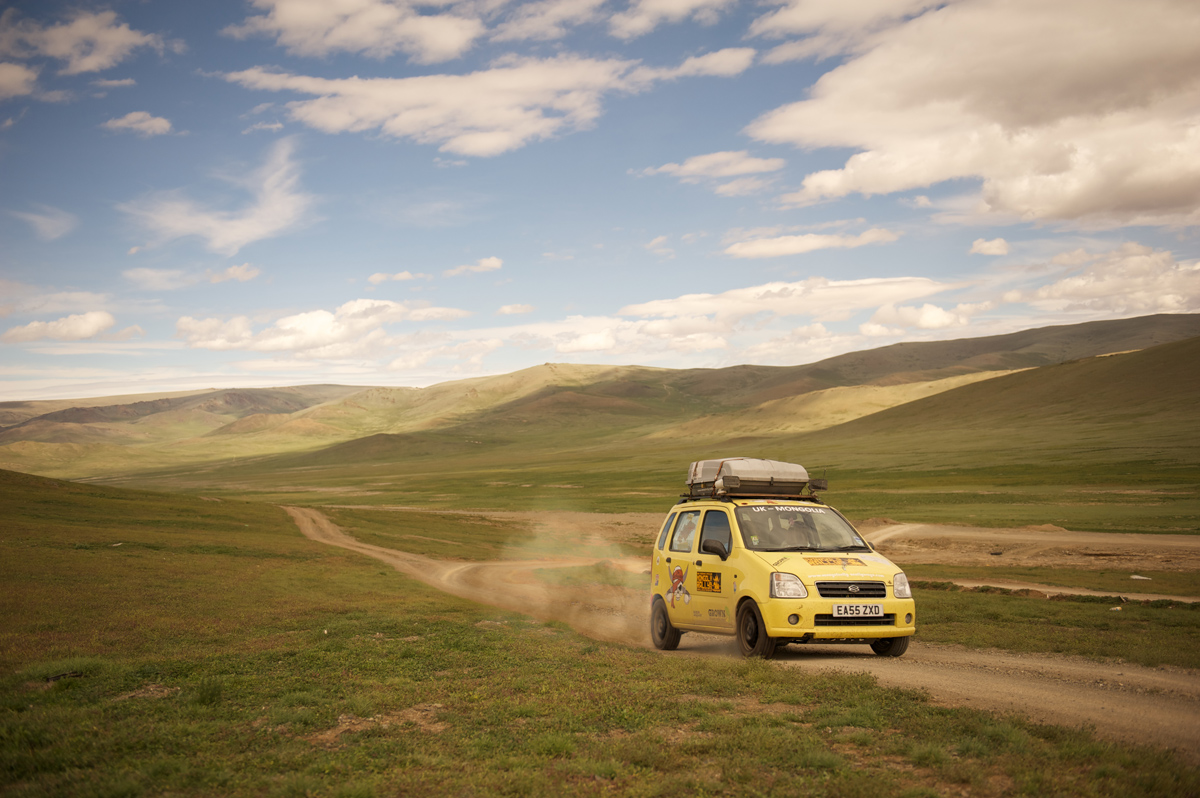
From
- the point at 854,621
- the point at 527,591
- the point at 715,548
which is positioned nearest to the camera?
the point at 854,621

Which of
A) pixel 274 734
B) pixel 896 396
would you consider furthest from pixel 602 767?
pixel 896 396

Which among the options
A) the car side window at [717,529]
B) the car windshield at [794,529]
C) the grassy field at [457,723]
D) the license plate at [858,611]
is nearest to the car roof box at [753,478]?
the car side window at [717,529]

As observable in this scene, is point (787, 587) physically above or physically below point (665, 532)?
below

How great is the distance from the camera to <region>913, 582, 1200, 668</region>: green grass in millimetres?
12203

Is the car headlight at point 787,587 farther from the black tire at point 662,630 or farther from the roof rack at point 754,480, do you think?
the black tire at point 662,630

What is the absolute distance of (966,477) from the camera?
76500 millimetres

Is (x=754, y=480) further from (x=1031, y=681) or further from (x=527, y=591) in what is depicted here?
(x=527, y=591)

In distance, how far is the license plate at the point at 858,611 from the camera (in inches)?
428

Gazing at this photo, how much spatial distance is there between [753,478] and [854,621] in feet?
11.3

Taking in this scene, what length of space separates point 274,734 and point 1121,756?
7.63m

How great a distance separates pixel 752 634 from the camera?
11555mm

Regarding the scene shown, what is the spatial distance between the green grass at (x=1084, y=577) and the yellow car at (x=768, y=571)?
45.0ft

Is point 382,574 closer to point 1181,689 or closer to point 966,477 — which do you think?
point 1181,689

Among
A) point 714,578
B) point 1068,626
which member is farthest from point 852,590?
point 1068,626
